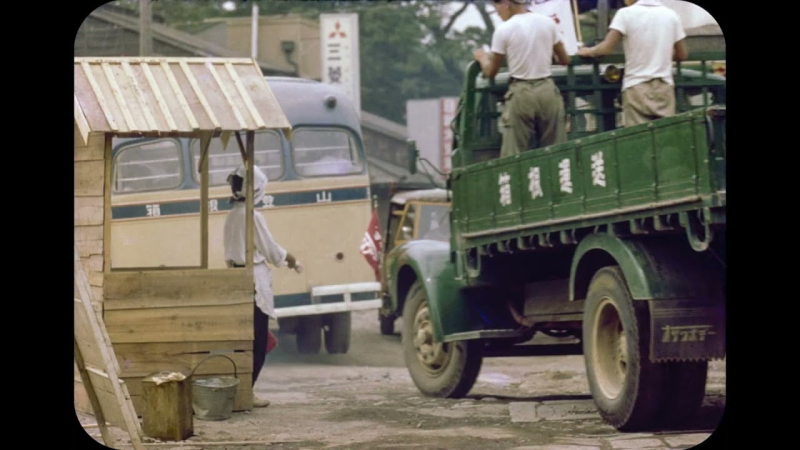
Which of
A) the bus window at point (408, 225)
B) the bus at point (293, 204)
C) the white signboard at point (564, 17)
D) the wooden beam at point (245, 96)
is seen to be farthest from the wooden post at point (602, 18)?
the bus window at point (408, 225)

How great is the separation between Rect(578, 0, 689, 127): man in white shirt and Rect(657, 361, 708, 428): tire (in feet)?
5.79

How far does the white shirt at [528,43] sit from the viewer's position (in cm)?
970

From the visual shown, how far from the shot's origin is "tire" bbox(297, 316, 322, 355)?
16797 millimetres

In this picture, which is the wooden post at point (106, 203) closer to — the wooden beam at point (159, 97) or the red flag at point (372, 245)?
the wooden beam at point (159, 97)

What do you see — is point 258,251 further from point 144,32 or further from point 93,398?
point 144,32

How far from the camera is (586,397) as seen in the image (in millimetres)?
11297

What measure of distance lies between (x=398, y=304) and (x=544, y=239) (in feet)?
11.4

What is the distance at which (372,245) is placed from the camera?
53.5 feet

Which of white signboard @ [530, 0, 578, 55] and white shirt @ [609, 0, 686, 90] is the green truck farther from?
white signboard @ [530, 0, 578, 55]

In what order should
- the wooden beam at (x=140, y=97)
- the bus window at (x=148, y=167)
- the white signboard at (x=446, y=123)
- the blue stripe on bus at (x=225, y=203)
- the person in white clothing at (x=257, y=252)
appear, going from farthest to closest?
1. the white signboard at (x=446, y=123)
2. the bus window at (x=148, y=167)
3. the blue stripe on bus at (x=225, y=203)
4. the person in white clothing at (x=257, y=252)
5. the wooden beam at (x=140, y=97)

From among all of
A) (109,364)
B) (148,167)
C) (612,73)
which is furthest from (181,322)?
(148,167)

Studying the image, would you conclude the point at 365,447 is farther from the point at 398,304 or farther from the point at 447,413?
the point at 398,304

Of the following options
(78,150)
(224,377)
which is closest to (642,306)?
(224,377)

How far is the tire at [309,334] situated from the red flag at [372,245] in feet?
3.21
